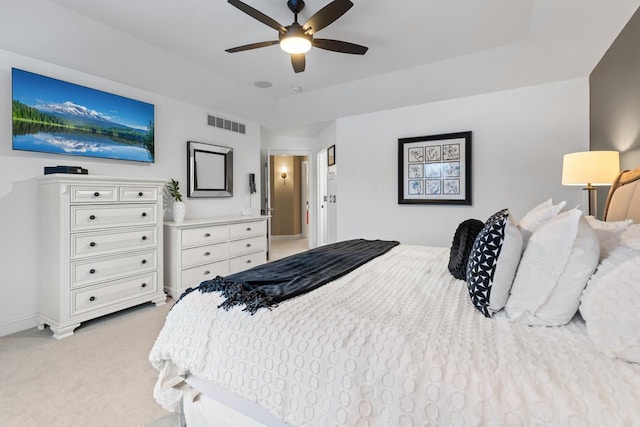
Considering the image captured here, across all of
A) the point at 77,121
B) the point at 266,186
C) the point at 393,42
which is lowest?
the point at 266,186

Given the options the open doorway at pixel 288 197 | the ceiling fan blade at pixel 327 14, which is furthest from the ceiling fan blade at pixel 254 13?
the open doorway at pixel 288 197

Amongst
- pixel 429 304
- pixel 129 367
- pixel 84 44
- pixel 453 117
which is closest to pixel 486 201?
pixel 453 117

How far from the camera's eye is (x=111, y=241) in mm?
2711

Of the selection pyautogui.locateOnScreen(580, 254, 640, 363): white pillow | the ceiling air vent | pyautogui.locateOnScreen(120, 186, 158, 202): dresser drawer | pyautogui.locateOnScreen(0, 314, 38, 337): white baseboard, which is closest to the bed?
pyautogui.locateOnScreen(580, 254, 640, 363): white pillow

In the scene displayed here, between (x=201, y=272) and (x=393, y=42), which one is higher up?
(x=393, y=42)

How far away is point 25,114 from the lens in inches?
98.0

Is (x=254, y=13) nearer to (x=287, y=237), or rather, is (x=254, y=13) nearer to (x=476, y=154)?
(x=476, y=154)

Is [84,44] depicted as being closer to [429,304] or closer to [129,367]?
[129,367]

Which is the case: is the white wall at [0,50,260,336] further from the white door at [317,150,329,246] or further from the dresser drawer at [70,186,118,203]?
the white door at [317,150,329,246]

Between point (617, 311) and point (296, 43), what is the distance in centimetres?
247

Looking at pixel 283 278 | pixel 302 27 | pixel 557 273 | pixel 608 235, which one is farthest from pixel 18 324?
pixel 608 235

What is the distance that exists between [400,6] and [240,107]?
2.65m

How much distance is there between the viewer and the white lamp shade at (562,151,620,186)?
2260 mm

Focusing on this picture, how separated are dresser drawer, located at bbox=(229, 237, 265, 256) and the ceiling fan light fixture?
2431 millimetres
